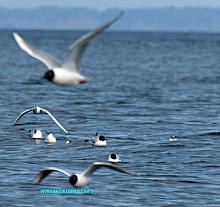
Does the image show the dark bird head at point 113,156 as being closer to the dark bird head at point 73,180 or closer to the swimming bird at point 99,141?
the swimming bird at point 99,141

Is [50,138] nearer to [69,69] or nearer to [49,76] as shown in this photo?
[69,69]

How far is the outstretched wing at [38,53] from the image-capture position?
1992 cm

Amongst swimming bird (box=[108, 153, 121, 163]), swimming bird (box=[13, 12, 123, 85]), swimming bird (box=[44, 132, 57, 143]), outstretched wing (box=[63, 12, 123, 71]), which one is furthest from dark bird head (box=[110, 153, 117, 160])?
outstretched wing (box=[63, 12, 123, 71])

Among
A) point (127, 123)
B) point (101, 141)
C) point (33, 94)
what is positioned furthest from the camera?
point (33, 94)

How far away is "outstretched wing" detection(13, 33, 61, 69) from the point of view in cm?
1992

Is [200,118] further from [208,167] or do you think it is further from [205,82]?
[205,82]

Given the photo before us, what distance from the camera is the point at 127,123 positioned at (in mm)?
47906

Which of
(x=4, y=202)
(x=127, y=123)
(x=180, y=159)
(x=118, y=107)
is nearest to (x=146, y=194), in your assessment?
(x=4, y=202)

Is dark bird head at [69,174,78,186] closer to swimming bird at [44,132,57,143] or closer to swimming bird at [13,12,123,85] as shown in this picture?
swimming bird at [13,12,123,85]

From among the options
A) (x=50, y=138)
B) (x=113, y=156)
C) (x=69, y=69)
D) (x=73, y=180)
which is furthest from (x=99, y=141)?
(x=69, y=69)

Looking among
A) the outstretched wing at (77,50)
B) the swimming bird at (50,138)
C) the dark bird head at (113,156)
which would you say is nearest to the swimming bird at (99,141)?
the swimming bird at (50,138)

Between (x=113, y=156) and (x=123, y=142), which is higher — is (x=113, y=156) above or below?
below

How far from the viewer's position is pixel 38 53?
2012cm

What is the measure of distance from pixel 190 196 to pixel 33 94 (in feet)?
124
